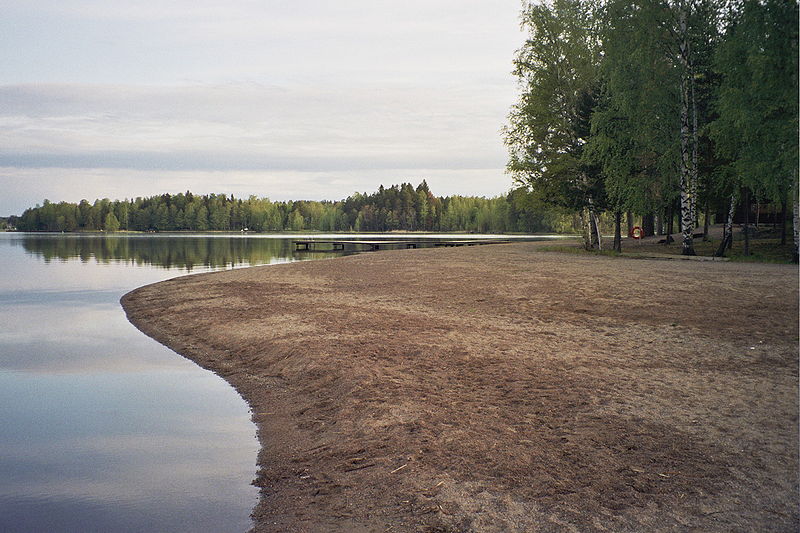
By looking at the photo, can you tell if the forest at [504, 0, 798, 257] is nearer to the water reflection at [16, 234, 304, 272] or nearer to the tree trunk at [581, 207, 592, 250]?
the tree trunk at [581, 207, 592, 250]

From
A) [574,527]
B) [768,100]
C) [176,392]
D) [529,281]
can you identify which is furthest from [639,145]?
[574,527]

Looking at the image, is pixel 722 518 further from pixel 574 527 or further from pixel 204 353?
pixel 204 353

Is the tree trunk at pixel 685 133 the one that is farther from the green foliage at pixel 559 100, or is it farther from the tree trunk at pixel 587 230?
the tree trunk at pixel 587 230

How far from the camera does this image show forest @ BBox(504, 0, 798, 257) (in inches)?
1007

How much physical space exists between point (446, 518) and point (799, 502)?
3.13 m

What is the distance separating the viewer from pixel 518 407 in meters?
7.91

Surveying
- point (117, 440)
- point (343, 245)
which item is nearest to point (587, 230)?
point (343, 245)

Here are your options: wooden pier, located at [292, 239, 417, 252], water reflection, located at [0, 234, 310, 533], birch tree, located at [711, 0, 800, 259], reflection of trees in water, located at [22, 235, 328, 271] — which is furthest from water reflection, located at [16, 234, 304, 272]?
birch tree, located at [711, 0, 800, 259]

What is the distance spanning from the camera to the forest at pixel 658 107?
83.9 ft

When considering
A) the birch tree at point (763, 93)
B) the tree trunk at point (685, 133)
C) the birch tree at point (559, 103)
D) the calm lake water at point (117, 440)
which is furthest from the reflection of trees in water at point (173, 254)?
the birch tree at point (763, 93)

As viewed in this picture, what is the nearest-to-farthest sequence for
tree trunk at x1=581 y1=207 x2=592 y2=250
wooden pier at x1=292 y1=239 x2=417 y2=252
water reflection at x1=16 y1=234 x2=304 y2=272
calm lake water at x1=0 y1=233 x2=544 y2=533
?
1. calm lake water at x1=0 y1=233 x2=544 y2=533
2. tree trunk at x1=581 y1=207 x2=592 y2=250
3. water reflection at x1=16 y1=234 x2=304 y2=272
4. wooden pier at x1=292 y1=239 x2=417 y2=252

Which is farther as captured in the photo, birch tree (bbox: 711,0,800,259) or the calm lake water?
birch tree (bbox: 711,0,800,259)

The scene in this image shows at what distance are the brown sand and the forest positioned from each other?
1190 centimetres

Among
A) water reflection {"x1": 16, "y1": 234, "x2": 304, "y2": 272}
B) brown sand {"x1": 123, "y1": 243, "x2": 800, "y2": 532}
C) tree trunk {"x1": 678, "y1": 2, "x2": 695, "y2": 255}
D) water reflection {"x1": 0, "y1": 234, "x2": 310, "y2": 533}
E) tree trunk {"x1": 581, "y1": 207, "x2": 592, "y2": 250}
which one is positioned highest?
tree trunk {"x1": 678, "y1": 2, "x2": 695, "y2": 255}
